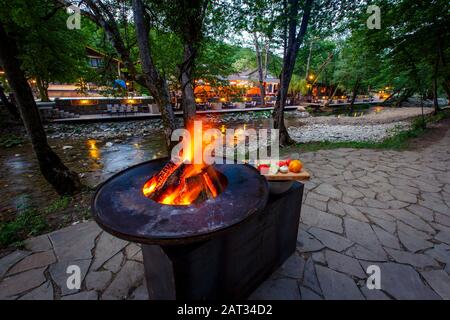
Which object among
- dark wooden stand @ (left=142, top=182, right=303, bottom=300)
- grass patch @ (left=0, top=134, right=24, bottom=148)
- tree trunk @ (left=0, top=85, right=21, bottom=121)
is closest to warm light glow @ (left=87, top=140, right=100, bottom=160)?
grass patch @ (left=0, top=134, right=24, bottom=148)

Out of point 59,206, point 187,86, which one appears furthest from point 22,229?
point 187,86

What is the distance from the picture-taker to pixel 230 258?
7.67 feet

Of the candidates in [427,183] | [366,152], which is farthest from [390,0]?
[427,183]

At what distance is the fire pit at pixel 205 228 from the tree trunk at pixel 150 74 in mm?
3346

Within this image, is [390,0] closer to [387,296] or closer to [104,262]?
[387,296]

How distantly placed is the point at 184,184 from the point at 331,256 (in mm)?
2647

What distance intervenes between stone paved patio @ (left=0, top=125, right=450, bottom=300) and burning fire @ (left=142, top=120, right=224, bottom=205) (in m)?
1.45

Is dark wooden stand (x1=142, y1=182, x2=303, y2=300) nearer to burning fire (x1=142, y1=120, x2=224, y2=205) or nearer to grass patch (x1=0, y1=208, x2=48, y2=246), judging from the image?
burning fire (x1=142, y1=120, x2=224, y2=205)

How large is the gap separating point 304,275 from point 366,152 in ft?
24.4

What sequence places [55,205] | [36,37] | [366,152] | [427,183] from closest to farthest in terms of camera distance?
[55,205] → [427,183] → [366,152] → [36,37]

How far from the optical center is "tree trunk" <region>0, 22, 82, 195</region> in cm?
445

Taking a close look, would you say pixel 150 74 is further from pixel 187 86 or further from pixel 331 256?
pixel 331 256

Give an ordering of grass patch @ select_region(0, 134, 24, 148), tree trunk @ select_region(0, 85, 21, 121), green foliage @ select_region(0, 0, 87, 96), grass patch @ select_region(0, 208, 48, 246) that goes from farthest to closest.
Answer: tree trunk @ select_region(0, 85, 21, 121), grass patch @ select_region(0, 134, 24, 148), green foliage @ select_region(0, 0, 87, 96), grass patch @ select_region(0, 208, 48, 246)
